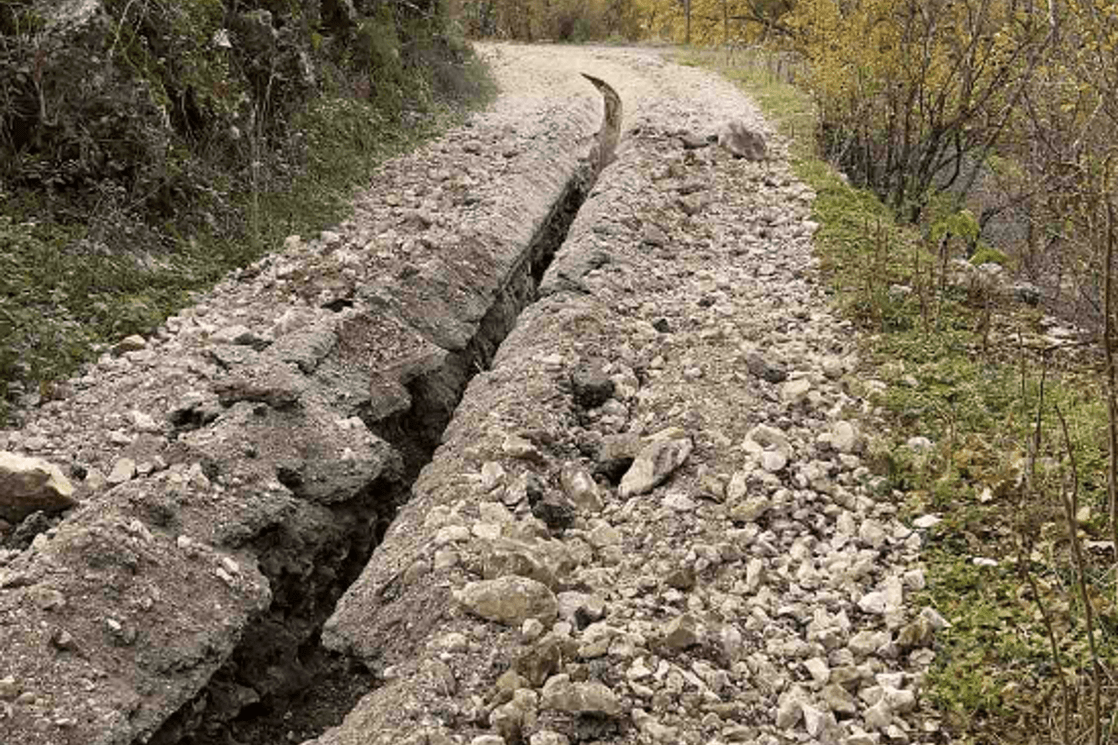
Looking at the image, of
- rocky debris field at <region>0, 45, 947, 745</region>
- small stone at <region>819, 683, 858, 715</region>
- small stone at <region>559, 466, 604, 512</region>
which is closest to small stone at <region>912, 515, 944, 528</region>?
rocky debris field at <region>0, 45, 947, 745</region>

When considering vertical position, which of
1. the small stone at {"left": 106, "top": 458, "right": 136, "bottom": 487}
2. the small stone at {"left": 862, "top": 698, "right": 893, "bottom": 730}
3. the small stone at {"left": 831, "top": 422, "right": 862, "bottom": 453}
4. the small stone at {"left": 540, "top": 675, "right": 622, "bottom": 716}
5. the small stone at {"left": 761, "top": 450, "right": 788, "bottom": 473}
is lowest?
the small stone at {"left": 540, "top": 675, "right": 622, "bottom": 716}

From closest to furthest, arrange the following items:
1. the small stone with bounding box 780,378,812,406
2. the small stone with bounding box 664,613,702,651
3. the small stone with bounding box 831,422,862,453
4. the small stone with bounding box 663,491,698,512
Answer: the small stone with bounding box 664,613,702,651 → the small stone with bounding box 663,491,698,512 → the small stone with bounding box 831,422,862,453 → the small stone with bounding box 780,378,812,406

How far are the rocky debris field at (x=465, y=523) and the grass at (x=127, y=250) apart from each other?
1.02ft

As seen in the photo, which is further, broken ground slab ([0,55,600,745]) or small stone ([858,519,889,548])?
small stone ([858,519,889,548])

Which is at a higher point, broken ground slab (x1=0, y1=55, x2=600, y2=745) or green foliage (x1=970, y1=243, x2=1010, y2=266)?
green foliage (x1=970, y1=243, x2=1010, y2=266)

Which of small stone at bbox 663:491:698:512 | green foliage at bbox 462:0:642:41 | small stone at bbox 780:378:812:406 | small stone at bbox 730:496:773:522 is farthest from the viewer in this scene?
green foliage at bbox 462:0:642:41

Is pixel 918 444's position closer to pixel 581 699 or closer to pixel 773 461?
pixel 773 461

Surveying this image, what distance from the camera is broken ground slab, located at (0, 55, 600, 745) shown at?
4.47m

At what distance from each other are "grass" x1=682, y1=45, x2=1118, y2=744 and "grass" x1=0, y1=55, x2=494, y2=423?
5.25 metres

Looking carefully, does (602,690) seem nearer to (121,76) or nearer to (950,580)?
(950,580)

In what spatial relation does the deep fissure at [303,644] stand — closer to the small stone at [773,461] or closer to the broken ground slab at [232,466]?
the broken ground slab at [232,466]

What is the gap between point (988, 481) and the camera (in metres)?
5.15

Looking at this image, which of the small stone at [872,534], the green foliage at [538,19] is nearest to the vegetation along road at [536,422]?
the small stone at [872,534]

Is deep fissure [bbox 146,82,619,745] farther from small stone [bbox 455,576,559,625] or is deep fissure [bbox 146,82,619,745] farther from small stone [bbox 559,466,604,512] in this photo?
small stone [bbox 559,466,604,512]
